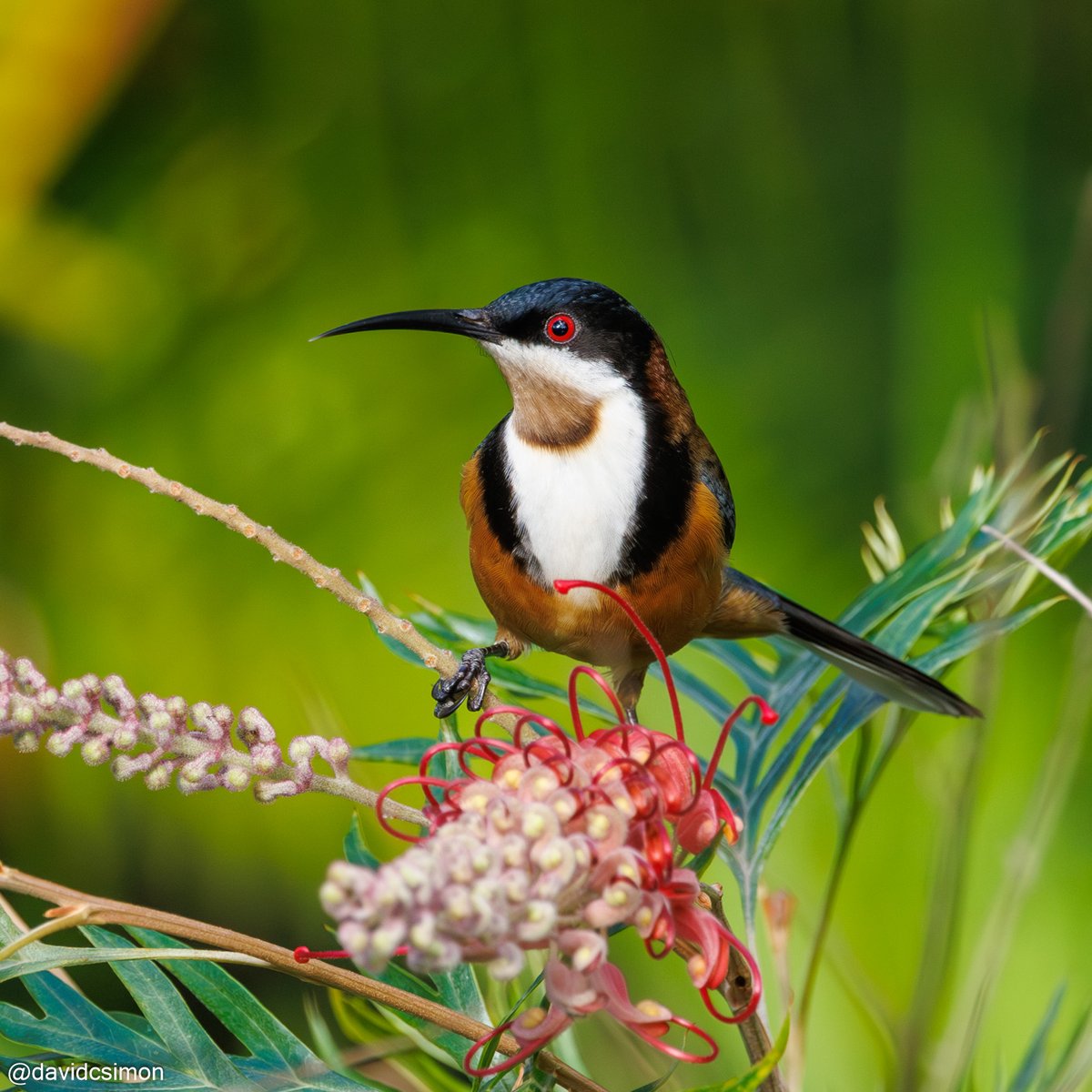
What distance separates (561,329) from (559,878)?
0.58 m

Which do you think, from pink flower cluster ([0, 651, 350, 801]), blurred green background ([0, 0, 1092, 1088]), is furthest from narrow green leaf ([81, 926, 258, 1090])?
blurred green background ([0, 0, 1092, 1088])

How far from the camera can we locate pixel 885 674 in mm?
856

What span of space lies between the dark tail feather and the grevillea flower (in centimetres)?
33

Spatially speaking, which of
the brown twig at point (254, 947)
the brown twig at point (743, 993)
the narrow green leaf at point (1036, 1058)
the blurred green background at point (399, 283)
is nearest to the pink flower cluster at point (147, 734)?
the brown twig at point (254, 947)

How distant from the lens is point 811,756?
73 cm

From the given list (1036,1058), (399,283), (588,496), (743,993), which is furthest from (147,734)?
(399,283)

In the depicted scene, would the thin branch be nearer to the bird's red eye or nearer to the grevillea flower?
the grevillea flower

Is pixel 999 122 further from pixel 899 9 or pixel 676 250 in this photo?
pixel 676 250

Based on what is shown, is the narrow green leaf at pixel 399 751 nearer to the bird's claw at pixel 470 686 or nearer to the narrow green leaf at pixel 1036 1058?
the bird's claw at pixel 470 686

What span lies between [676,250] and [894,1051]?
990mm

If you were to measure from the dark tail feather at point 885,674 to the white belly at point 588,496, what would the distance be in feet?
0.59

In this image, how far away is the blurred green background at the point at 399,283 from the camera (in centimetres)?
128

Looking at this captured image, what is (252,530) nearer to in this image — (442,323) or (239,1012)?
(239,1012)

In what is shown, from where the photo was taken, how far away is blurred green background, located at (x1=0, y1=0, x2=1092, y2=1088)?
1282mm
